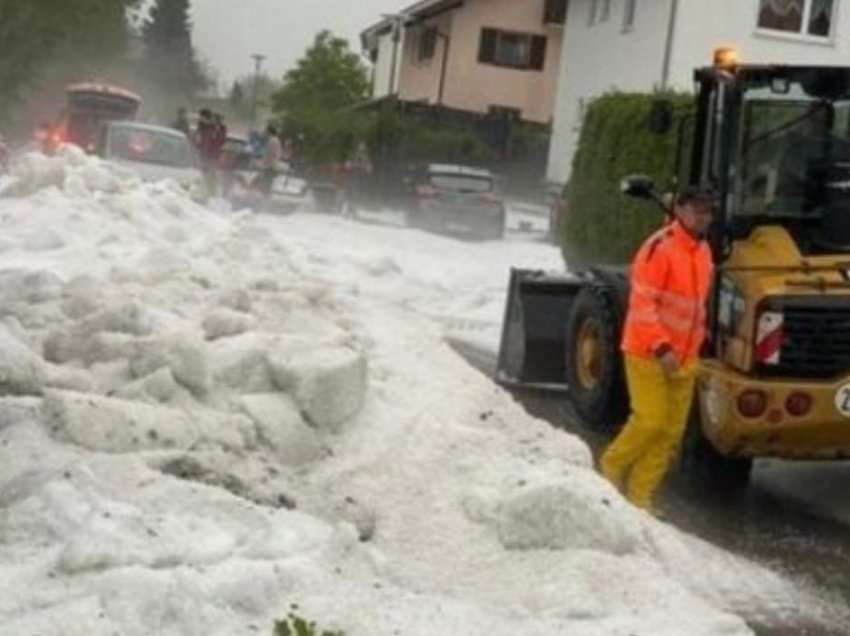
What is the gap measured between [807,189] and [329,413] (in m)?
3.21

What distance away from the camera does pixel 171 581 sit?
5.71 meters

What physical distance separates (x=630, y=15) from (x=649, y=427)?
29.7 metres

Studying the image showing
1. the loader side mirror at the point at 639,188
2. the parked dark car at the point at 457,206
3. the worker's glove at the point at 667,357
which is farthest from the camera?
the parked dark car at the point at 457,206

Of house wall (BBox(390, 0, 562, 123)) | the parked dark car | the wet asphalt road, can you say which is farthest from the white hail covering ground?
house wall (BBox(390, 0, 562, 123))

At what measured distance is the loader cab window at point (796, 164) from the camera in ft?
32.3

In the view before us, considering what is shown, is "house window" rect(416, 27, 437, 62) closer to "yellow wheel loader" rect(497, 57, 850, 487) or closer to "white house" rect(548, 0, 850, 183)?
"white house" rect(548, 0, 850, 183)

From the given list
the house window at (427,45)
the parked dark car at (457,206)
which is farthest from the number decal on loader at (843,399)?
the house window at (427,45)

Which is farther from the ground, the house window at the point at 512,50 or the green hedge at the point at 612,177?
the house window at the point at 512,50

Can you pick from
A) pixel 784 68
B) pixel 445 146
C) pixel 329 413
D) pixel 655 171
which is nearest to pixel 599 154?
pixel 655 171

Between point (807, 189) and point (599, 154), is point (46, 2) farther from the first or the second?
point (807, 189)

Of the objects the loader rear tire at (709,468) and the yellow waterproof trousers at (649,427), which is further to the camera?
the loader rear tire at (709,468)

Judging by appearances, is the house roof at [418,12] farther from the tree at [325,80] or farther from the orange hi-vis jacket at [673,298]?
the orange hi-vis jacket at [673,298]

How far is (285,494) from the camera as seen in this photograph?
7520mm

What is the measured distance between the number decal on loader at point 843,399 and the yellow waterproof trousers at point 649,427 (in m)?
0.77
